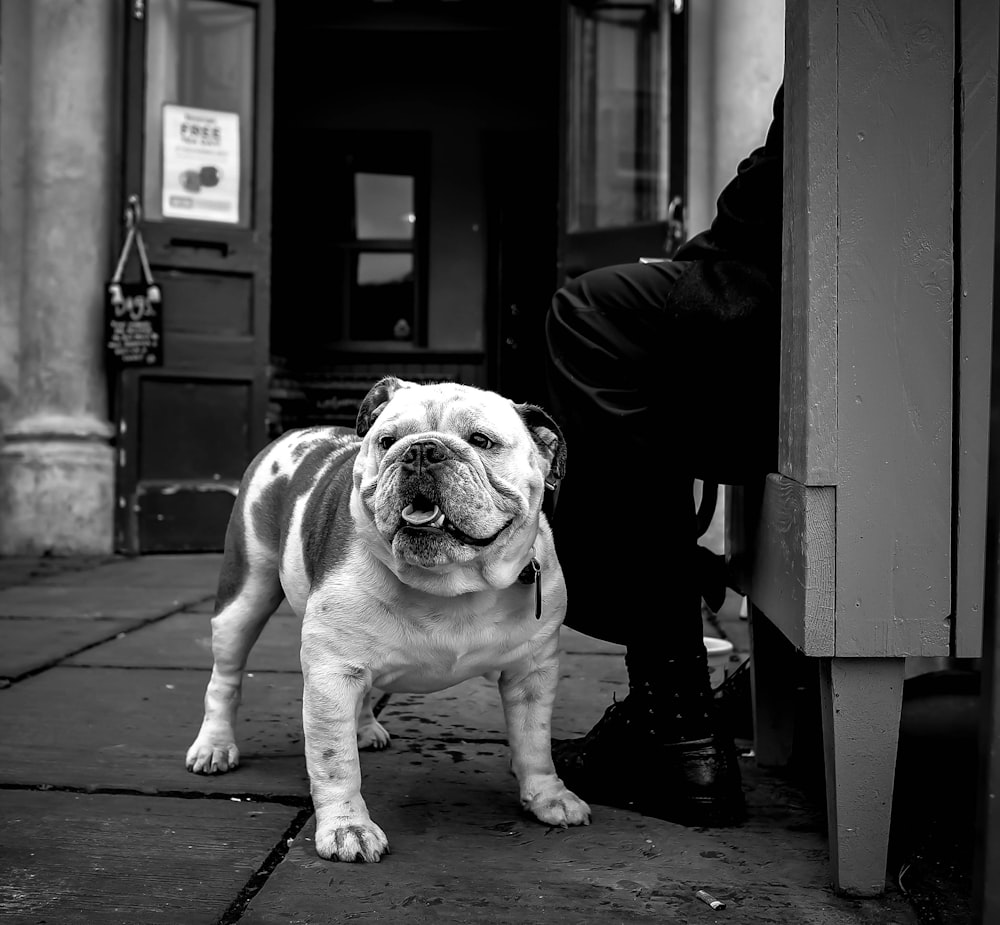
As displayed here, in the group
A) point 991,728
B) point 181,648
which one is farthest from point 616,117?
point 991,728

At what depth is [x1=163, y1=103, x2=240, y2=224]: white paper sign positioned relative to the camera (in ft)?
17.6

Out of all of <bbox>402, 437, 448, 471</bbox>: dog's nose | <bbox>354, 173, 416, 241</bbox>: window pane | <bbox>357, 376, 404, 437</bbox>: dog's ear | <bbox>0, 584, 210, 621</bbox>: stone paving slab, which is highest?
<bbox>354, 173, 416, 241</bbox>: window pane

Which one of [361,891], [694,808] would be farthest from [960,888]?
[361,891]

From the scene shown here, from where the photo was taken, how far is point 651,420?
181 centimetres

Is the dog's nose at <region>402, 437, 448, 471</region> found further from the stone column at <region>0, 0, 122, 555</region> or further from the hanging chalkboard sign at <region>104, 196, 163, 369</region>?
the stone column at <region>0, 0, 122, 555</region>

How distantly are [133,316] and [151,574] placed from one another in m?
1.32

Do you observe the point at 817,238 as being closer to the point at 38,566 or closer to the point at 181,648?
the point at 181,648

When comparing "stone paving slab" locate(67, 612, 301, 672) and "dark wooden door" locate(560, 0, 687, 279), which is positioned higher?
"dark wooden door" locate(560, 0, 687, 279)

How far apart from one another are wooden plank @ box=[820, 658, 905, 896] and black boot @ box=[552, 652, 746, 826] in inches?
13.3

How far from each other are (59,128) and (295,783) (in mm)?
4340

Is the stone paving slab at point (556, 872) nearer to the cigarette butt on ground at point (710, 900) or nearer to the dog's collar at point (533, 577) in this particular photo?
the cigarette butt on ground at point (710, 900)

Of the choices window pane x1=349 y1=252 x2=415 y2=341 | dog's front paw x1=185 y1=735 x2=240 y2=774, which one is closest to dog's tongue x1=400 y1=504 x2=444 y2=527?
dog's front paw x1=185 y1=735 x2=240 y2=774

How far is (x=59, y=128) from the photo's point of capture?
207 inches

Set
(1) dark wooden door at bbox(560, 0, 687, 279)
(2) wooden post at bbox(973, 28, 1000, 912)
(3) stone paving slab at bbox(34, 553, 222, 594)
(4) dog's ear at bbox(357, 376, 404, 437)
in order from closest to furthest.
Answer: (2) wooden post at bbox(973, 28, 1000, 912) < (4) dog's ear at bbox(357, 376, 404, 437) < (3) stone paving slab at bbox(34, 553, 222, 594) < (1) dark wooden door at bbox(560, 0, 687, 279)
